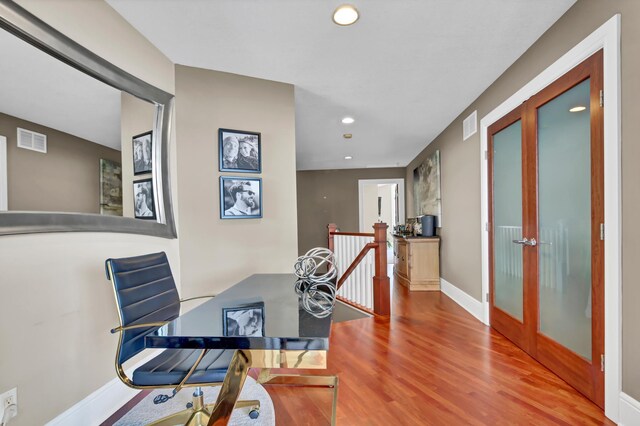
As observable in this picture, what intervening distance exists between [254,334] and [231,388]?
0.29 m

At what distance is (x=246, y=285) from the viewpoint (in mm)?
1742

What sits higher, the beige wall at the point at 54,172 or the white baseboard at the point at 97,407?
the beige wall at the point at 54,172

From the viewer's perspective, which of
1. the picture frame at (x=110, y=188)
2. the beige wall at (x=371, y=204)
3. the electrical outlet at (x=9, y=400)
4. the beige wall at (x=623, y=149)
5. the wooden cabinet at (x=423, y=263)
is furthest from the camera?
A: the beige wall at (x=371, y=204)

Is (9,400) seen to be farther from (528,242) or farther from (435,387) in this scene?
(528,242)

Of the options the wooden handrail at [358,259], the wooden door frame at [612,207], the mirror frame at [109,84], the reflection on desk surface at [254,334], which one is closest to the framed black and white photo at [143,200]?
the mirror frame at [109,84]

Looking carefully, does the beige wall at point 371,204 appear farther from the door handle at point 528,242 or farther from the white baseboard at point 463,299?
the door handle at point 528,242

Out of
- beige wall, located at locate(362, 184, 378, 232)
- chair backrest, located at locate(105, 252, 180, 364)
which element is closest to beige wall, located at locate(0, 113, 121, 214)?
chair backrest, located at locate(105, 252, 180, 364)

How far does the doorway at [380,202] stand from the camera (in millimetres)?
7840

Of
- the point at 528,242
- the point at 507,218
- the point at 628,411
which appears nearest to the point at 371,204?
the point at 507,218

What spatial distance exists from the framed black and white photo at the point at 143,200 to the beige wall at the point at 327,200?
5702 mm

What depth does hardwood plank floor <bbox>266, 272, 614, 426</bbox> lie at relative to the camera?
5.51 feet

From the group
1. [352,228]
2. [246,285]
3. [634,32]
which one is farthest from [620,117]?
[352,228]

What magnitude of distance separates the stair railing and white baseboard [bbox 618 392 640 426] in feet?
6.89

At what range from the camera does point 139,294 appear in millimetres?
1509
